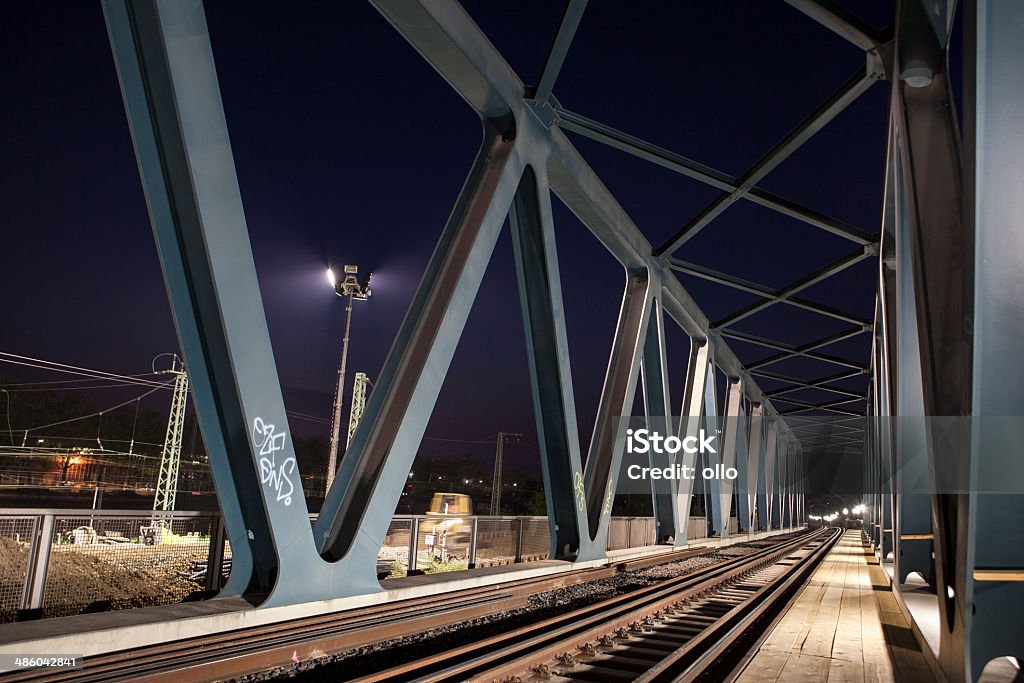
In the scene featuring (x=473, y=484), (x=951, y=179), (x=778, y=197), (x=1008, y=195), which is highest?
(x=778, y=197)

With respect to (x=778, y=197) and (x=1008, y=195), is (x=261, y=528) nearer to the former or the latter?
(x=1008, y=195)

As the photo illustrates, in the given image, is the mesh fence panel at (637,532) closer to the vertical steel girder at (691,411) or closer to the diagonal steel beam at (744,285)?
the vertical steel girder at (691,411)

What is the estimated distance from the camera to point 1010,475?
4.16 meters

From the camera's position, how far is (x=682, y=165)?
14383mm

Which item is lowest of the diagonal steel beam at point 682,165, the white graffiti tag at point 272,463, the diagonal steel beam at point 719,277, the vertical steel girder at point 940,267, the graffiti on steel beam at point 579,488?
the graffiti on steel beam at point 579,488

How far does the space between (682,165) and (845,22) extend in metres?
4.73

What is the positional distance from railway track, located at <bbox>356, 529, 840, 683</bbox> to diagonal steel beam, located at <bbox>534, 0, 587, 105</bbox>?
8.30 metres

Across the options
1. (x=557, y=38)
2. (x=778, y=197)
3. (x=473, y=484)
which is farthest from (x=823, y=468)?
(x=557, y=38)

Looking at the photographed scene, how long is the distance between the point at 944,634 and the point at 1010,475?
167 cm

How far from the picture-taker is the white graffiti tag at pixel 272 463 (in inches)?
256

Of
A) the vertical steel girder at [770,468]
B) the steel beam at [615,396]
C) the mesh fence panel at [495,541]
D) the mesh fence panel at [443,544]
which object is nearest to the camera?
the mesh fence panel at [443,544]

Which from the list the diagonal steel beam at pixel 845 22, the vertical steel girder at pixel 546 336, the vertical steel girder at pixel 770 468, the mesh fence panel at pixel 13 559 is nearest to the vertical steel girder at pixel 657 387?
the vertical steel girder at pixel 546 336

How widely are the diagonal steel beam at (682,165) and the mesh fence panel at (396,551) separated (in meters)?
7.80

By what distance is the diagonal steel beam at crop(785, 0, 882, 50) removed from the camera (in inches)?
384
